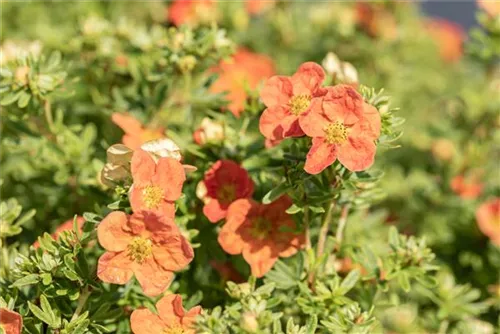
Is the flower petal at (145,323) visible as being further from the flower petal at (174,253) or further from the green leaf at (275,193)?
the green leaf at (275,193)

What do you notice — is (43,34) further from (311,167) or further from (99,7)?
(311,167)

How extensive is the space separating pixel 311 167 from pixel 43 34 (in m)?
1.62

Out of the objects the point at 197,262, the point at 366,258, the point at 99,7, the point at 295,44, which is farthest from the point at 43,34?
the point at 366,258

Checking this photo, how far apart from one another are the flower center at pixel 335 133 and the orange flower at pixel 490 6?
1392 millimetres

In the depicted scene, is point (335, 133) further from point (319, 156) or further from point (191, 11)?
point (191, 11)

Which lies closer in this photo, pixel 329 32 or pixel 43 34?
pixel 43 34

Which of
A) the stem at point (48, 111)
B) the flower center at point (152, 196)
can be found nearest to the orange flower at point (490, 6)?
the stem at point (48, 111)

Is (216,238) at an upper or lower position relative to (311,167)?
lower

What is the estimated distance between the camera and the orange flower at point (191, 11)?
8.88 feet

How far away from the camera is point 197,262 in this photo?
6.32 ft

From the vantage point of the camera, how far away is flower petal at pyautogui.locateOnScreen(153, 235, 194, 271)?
61.3 inches

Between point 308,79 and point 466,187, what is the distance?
4.16 ft

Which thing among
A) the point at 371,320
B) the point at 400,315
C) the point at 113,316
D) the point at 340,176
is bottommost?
the point at 400,315

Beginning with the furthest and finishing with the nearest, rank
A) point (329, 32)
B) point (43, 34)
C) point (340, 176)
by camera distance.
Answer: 1. point (329, 32)
2. point (43, 34)
3. point (340, 176)
